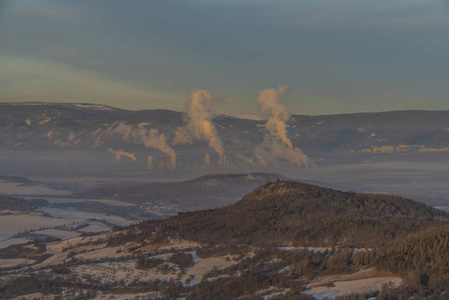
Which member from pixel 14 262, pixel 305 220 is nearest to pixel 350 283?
pixel 305 220

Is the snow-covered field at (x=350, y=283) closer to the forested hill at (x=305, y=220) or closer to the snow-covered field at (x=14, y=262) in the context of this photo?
the forested hill at (x=305, y=220)

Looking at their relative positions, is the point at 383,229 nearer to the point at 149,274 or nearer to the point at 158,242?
the point at 149,274

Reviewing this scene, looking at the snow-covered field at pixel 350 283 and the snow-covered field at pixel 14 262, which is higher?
the snow-covered field at pixel 350 283

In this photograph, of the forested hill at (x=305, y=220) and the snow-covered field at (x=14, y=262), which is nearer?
the forested hill at (x=305, y=220)

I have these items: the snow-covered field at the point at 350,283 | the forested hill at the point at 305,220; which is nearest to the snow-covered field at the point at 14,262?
the forested hill at the point at 305,220

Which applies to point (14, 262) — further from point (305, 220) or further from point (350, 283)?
point (350, 283)

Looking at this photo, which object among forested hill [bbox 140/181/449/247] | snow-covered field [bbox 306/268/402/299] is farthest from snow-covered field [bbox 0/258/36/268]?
snow-covered field [bbox 306/268/402/299]

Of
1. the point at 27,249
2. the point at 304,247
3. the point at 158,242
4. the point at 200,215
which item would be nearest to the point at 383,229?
the point at 304,247

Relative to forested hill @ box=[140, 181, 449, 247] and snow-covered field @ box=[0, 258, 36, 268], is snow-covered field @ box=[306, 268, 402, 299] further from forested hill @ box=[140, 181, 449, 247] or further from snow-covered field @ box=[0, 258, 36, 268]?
snow-covered field @ box=[0, 258, 36, 268]

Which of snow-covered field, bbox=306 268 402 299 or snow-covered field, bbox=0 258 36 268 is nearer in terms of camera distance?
snow-covered field, bbox=306 268 402 299
